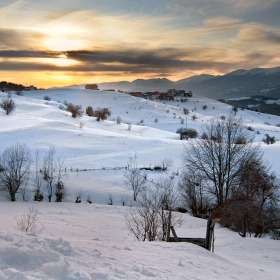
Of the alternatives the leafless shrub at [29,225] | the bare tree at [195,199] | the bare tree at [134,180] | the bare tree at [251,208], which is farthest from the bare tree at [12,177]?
the bare tree at [251,208]

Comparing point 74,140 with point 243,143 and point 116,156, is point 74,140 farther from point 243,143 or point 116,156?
point 243,143

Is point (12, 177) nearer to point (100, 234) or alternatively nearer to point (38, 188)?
point (38, 188)

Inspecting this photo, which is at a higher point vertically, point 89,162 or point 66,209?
point 89,162

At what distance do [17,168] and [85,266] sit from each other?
24.2m

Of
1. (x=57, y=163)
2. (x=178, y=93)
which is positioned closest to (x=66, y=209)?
(x=57, y=163)

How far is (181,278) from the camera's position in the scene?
6.62m

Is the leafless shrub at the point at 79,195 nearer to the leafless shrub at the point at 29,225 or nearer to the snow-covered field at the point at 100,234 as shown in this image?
the snow-covered field at the point at 100,234

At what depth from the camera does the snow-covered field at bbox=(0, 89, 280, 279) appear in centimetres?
628

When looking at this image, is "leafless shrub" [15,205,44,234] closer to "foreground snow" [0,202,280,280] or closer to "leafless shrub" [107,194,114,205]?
"foreground snow" [0,202,280,280]

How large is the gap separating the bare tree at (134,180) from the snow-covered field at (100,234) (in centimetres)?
76

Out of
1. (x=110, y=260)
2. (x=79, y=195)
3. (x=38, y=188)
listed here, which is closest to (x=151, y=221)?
(x=110, y=260)

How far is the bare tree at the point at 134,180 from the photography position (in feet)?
96.8

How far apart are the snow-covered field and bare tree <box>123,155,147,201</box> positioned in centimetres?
76

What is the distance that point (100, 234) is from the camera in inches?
603
